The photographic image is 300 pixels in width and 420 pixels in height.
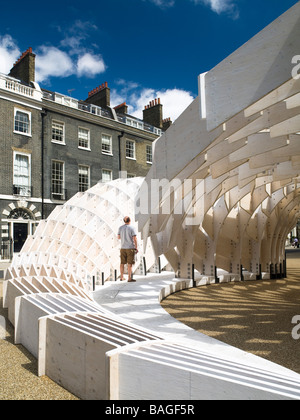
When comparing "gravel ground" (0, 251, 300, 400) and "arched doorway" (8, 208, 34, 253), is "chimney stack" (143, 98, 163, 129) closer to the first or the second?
"arched doorway" (8, 208, 34, 253)

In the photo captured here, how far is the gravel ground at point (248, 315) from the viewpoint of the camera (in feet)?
15.0

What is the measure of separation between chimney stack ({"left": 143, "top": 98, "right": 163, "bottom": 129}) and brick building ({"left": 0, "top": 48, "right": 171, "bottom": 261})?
3.53 meters

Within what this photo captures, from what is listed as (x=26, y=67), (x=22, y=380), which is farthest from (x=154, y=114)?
(x=22, y=380)

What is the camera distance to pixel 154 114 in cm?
3278

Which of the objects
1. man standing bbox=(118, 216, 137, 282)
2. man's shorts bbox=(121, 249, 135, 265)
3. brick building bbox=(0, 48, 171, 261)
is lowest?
man's shorts bbox=(121, 249, 135, 265)

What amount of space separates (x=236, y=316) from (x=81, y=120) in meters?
21.6

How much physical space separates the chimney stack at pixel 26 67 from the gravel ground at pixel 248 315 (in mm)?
19823

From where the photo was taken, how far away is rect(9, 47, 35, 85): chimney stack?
23.6 meters

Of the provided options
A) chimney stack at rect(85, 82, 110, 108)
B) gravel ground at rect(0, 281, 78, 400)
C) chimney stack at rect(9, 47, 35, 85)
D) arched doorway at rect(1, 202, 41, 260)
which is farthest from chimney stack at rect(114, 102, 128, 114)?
gravel ground at rect(0, 281, 78, 400)

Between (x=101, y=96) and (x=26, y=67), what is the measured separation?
254 inches

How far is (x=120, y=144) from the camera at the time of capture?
27891mm

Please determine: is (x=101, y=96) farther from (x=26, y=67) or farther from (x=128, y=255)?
(x=128, y=255)
